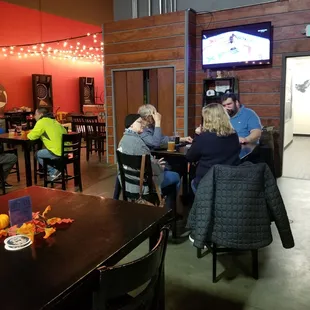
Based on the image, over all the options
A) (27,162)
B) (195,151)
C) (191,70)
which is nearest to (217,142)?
(195,151)

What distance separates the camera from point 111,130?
682cm

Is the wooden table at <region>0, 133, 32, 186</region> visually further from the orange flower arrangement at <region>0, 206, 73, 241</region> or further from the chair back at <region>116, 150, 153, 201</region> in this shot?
the orange flower arrangement at <region>0, 206, 73, 241</region>

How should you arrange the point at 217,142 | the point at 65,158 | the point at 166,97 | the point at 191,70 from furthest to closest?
the point at 166,97 < the point at 191,70 < the point at 65,158 < the point at 217,142

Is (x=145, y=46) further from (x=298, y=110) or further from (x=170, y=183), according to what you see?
(x=298, y=110)

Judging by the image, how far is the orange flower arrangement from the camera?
1464mm

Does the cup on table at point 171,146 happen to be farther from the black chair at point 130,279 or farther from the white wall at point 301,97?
the white wall at point 301,97

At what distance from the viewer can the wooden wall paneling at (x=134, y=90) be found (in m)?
6.34

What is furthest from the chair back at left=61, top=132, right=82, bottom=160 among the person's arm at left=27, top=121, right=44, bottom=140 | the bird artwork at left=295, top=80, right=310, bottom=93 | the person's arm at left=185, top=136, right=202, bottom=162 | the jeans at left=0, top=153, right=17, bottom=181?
the bird artwork at left=295, top=80, right=310, bottom=93

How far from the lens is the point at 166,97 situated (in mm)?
6117

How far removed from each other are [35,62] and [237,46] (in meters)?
6.73

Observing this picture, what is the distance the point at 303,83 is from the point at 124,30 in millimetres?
6278

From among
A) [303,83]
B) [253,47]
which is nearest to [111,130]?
[253,47]

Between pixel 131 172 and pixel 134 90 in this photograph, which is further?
pixel 134 90

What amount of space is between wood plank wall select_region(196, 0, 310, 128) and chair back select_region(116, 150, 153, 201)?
329 cm
